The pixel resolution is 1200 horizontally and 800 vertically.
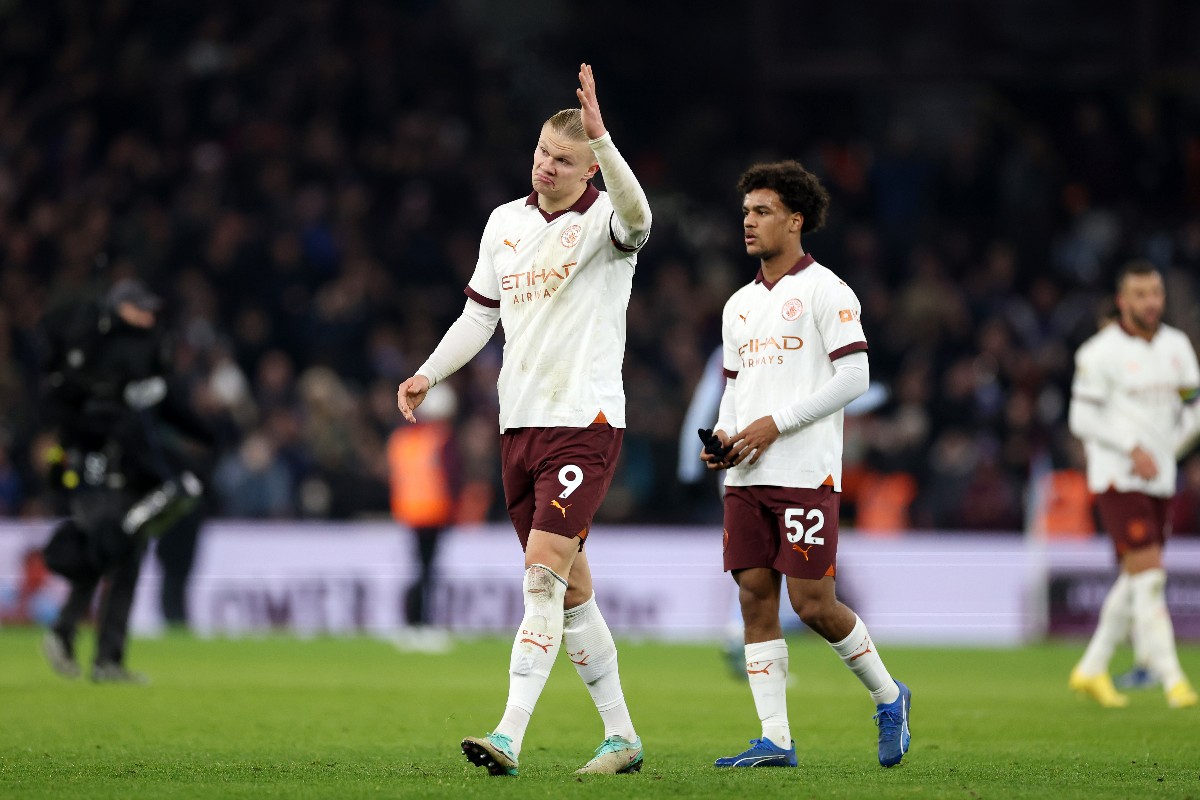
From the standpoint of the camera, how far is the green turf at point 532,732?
256 inches

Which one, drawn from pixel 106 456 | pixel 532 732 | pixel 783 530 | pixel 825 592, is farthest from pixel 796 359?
pixel 106 456

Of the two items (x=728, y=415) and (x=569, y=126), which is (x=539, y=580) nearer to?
(x=728, y=415)

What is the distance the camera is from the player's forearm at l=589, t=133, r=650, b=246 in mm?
6570

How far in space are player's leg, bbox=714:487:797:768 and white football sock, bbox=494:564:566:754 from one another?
0.94m

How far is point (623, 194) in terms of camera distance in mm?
6688

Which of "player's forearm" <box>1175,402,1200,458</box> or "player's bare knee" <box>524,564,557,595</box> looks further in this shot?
"player's forearm" <box>1175,402,1200,458</box>

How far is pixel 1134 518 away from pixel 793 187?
4464 millimetres

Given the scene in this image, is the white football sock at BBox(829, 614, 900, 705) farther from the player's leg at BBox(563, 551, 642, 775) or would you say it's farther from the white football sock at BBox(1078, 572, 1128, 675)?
the white football sock at BBox(1078, 572, 1128, 675)

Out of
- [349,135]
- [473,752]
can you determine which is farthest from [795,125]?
[473,752]

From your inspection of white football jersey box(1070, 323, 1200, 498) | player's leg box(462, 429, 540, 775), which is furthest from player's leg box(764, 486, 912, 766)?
white football jersey box(1070, 323, 1200, 498)

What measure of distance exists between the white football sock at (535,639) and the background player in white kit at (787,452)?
0.91 metres

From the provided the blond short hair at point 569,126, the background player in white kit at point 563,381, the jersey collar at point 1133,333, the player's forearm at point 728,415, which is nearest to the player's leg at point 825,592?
the player's forearm at point 728,415

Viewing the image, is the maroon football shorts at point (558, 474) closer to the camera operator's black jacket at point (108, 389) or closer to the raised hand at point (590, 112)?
the raised hand at point (590, 112)

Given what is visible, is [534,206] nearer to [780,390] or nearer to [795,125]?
[780,390]
